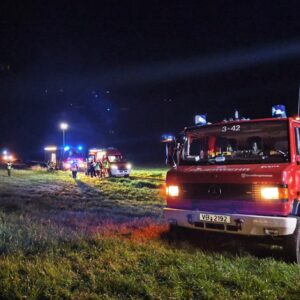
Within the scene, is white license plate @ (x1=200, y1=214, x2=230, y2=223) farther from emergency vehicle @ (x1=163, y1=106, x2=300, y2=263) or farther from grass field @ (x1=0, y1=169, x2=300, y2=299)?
grass field @ (x1=0, y1=169, x2=300, y2=299)

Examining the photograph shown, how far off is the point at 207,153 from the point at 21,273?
3.70 metres

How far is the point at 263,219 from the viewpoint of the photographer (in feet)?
17.7

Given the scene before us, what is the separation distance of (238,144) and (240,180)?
99 centimetres

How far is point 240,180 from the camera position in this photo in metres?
5.78

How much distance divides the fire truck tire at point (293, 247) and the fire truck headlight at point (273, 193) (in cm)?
53

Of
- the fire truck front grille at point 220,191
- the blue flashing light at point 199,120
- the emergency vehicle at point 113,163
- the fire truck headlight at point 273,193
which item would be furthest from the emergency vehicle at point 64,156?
the fire truck headlight at point 273,193

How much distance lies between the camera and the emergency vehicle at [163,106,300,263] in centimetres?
548

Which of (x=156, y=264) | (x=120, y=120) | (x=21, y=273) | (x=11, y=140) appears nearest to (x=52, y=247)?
(x=21, y=273)

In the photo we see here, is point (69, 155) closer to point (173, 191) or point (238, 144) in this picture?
point (173, 191)

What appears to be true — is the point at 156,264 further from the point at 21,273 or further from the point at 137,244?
the point at 21,273

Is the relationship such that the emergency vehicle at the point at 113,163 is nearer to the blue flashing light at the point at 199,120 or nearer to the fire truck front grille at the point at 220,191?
the blue flashing light at the point at 199,120

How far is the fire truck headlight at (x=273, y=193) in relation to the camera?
543 cm

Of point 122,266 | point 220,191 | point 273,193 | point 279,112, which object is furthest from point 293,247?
point 122,266

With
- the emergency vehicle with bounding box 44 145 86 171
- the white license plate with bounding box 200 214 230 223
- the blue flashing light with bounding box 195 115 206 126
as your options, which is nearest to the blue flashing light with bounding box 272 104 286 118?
the blue flashing light with bounding box 195 115 206 126
